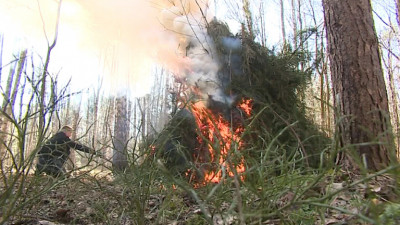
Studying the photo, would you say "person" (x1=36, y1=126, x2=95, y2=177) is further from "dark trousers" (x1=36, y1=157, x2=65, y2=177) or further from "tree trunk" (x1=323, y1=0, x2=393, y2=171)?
"tree trunk" (x1=323, y1=0, x2=393, y2=171)

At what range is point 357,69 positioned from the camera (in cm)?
330

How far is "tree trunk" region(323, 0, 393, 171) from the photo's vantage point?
10.3 ft

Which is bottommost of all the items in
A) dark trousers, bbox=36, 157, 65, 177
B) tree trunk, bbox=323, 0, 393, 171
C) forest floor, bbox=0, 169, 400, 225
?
forest floor, bbox=0, 169, 400, 225

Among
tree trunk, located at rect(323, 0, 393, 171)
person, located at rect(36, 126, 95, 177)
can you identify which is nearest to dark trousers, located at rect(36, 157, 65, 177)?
person, located at rect(36, 126, 95, 177)

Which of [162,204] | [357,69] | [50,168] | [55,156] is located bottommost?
[162,204]

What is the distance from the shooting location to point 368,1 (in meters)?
3.53

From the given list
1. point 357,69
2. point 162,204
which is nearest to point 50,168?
point 162,204

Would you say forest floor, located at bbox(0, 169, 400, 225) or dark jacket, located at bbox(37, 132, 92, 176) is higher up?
dark jacket, located at bbox(37, 132, 92, 176)

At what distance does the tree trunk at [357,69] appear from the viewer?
3133 mm

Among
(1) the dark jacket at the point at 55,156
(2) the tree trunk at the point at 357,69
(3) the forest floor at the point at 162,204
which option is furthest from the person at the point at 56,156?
(2) the tree trunk at the point at 357,69

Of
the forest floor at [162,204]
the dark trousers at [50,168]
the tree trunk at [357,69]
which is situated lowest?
the forest floor at [162,204]

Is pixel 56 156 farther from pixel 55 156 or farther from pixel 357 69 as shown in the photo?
pixel 357 69

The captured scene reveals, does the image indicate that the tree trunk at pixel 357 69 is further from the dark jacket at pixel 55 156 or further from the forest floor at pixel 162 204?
the dark jacket at pixel 55 156

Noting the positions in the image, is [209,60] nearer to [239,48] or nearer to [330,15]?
[239,48]
